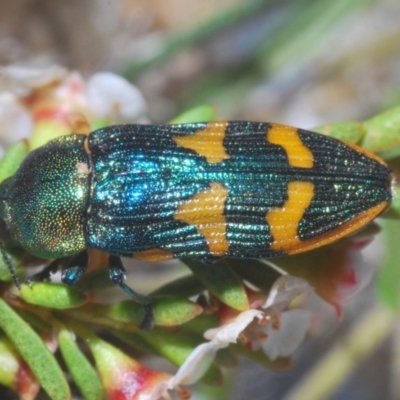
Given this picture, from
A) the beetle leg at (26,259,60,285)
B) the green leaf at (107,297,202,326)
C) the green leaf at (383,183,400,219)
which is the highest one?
the green leaf at (383,183,400,219)

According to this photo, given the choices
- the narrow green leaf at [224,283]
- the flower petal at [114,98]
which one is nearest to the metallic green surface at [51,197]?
the flower petal at [114,98]

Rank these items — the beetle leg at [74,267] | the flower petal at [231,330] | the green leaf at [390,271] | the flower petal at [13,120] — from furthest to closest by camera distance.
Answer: the green leaf at [390,271], the flower petal at [13,120], the beetle leg at [74,267], the flower petal at [231,330]

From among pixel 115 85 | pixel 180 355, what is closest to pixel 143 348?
pixel 180 355

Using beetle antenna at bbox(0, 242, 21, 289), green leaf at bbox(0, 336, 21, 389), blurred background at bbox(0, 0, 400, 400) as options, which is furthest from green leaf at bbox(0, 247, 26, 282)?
blurred background at bbox(0, 0, 400, 400)

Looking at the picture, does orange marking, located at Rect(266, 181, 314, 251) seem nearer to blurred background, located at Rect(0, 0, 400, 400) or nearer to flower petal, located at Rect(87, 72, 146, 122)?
flower petal, located at Rect(87, 72, 146, 122)

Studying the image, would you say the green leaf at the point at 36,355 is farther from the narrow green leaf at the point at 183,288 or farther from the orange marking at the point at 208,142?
the orange marking at the point at 208,142

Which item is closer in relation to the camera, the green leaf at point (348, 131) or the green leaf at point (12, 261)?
the green leaf at point (12, 261)

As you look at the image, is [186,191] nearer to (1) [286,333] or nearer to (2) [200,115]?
(2) [200,115]

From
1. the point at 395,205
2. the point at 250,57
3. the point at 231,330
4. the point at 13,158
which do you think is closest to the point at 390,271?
the point at 395,205
